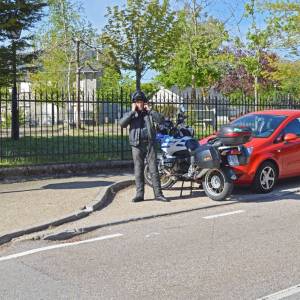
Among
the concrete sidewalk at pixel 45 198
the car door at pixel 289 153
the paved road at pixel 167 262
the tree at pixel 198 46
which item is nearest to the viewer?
the paved road at pixel 167 262

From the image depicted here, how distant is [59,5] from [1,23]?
19578 mm

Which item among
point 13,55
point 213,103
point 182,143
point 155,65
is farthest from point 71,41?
point 182,143

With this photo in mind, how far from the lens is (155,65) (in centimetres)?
2661

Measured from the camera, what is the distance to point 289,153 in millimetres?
10242

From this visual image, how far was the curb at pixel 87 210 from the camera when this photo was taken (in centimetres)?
689

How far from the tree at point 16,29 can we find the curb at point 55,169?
4177 millimetres

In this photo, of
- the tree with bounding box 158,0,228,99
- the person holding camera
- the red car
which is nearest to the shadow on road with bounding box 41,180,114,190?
the person holding camera

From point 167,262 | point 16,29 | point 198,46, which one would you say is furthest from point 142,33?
point 167,262

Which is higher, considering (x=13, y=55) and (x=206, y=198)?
(x=13, y=55)

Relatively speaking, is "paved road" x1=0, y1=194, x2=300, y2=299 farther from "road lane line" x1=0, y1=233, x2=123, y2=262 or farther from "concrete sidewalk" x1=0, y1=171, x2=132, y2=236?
"concrete sidewalk" x1=0, y1=171, x2=132, y2=236

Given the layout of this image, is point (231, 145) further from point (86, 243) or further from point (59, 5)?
point (59, 5)

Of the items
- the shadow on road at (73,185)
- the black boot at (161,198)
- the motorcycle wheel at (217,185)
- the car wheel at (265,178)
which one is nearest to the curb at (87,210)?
the shadow on road at (73,185)

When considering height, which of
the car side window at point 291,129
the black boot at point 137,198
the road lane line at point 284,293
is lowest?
the road lane line at point 284,293

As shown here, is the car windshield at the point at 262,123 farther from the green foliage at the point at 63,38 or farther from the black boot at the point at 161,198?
the green foliage at the point at 63,38
